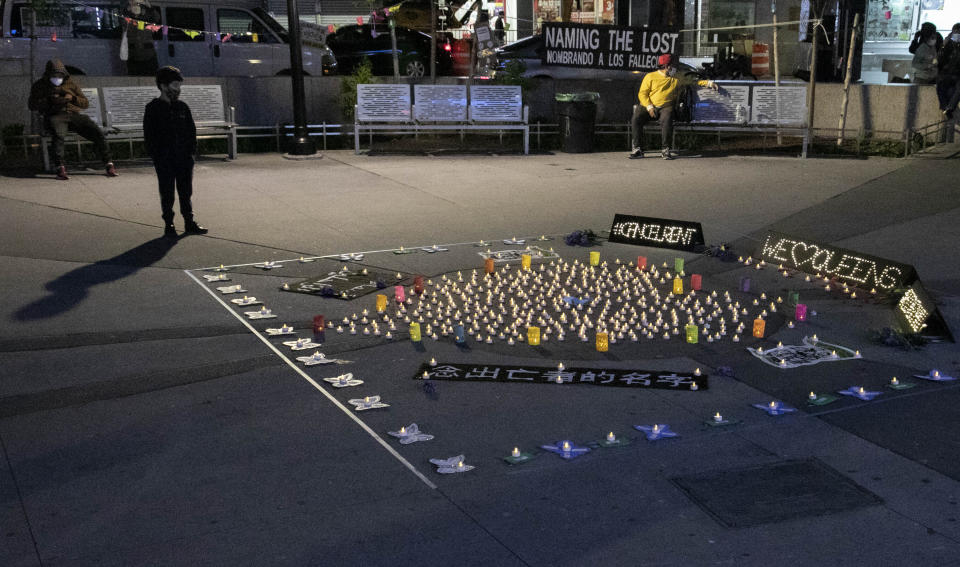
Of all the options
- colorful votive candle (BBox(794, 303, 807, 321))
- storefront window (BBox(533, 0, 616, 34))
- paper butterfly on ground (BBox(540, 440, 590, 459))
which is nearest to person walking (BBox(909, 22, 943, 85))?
colorful votive candle (BBox(794, 303, 807, 321))

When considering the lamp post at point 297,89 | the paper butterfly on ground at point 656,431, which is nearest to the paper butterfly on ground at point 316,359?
the paper butterfly on ground at point 656,431

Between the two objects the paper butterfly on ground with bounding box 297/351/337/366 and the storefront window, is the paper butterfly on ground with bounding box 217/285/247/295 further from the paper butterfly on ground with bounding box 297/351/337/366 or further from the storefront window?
the storefront window

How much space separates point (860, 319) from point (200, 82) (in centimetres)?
1388

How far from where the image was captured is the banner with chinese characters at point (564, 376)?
20.5 feet

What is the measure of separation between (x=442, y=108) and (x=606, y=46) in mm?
3974

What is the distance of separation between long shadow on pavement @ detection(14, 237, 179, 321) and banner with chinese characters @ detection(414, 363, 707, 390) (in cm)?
349

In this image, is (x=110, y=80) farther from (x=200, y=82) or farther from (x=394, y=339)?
(x=394, y=339)

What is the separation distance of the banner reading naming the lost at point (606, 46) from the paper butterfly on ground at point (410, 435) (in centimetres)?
1553

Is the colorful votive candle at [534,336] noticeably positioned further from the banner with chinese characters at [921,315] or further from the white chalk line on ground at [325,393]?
the banner with chinese characters at [921,315]

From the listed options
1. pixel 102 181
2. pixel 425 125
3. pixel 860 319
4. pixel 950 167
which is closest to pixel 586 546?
pixel 860 319

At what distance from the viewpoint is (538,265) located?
9.69 metres

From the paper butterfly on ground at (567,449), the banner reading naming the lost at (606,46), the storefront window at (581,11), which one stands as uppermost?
the storefront window at (581,11)

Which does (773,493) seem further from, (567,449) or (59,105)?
(59,105)

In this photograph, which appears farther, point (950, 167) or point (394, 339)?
point (950, 167)
